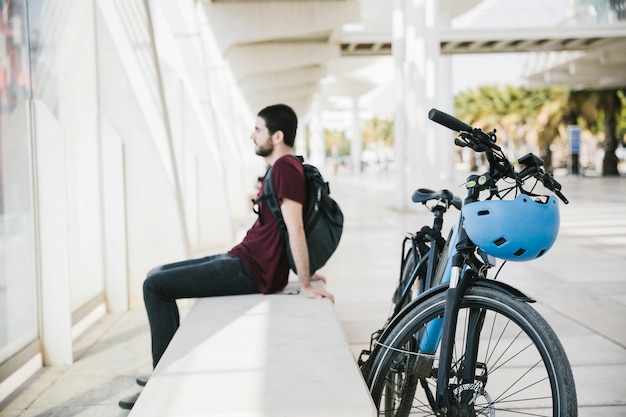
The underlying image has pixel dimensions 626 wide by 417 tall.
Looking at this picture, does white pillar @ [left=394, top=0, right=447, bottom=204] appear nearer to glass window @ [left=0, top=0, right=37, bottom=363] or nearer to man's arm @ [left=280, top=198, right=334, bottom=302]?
glass window @ [left=0, top=0, right=37, bottom=363]

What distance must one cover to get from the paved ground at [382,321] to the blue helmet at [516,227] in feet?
5.66

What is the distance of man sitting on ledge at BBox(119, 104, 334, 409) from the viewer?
13.4 feet

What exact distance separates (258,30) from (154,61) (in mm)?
12707

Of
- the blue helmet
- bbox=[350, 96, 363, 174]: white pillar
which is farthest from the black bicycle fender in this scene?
bbox=[350, 96, 363, 174]: white pillar

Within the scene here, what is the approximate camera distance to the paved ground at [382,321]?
4426 mm

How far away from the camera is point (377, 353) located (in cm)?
304

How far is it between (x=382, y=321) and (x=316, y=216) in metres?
2.26

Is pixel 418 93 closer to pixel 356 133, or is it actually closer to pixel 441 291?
pixel 441 291

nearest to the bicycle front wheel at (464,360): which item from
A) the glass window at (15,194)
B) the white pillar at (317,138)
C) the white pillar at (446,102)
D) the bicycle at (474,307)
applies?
the bicycle at (474,307)

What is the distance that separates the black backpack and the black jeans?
335mm

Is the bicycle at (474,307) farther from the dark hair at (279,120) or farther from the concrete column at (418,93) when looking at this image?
the concrete column at (418,93)

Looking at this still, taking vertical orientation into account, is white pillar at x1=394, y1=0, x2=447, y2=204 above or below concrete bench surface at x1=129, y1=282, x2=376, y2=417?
above

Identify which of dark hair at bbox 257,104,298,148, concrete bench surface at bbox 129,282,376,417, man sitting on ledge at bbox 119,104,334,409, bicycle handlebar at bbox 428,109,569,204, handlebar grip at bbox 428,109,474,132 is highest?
dark hair at bbox 257,104,298,148

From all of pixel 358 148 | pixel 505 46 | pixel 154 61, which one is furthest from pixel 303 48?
pixel 358 148
